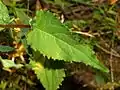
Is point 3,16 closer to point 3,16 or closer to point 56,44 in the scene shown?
point 3,16

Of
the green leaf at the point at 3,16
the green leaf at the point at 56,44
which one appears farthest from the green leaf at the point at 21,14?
the green leaf at the point at 56,44

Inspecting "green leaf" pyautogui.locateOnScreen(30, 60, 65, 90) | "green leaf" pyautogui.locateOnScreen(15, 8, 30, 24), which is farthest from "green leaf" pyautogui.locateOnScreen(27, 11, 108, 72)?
"green leaf" pyautogui.locateOnScreen(15, 8, 30, 24)

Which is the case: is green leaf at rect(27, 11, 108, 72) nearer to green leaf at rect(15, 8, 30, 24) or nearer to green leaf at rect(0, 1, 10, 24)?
green leaf at rect(0, 1, 10, 24)

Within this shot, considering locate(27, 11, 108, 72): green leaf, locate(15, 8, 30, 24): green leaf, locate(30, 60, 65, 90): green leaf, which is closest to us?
locate(27, 11, 108, 72): green leaf

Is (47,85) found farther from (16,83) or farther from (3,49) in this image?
(16,83)

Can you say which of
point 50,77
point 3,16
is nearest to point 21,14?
point 3,16
